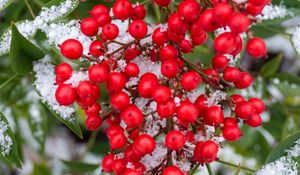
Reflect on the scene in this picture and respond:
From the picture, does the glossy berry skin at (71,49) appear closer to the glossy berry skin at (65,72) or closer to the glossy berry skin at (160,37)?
the glossy berry skin at (65,72)

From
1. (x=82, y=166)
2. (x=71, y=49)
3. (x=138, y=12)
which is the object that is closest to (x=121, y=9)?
(x=138, y=12)

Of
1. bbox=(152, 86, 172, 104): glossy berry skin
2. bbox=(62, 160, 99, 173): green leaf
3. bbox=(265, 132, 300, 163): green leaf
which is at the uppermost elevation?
bbox=(152, 86, 172, 104): glossy berry skin

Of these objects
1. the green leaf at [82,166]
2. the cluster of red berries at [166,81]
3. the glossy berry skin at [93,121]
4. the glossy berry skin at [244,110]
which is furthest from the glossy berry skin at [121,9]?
the green leaf at [82,166]

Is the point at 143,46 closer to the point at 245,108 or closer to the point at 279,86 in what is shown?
the point at 245,108

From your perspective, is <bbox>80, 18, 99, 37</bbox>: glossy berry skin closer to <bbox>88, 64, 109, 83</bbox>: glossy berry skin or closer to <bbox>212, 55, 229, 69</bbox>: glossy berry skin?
<bbox>88, 64, 109, 83</bbox>: glossy berry skin

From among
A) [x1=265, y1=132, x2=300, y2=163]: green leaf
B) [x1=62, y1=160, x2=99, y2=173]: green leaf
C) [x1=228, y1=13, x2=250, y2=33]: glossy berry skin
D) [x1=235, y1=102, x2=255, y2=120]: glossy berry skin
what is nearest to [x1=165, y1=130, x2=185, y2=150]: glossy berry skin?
[x1=235, y1=102, x2=255, y2=120]: glossy berry skin

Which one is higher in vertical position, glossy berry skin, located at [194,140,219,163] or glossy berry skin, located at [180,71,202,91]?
glossy berry skin, located at [180,71,202,91]

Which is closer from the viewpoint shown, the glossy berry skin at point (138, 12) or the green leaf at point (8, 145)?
the glossy berry skin at point (138, 12)
